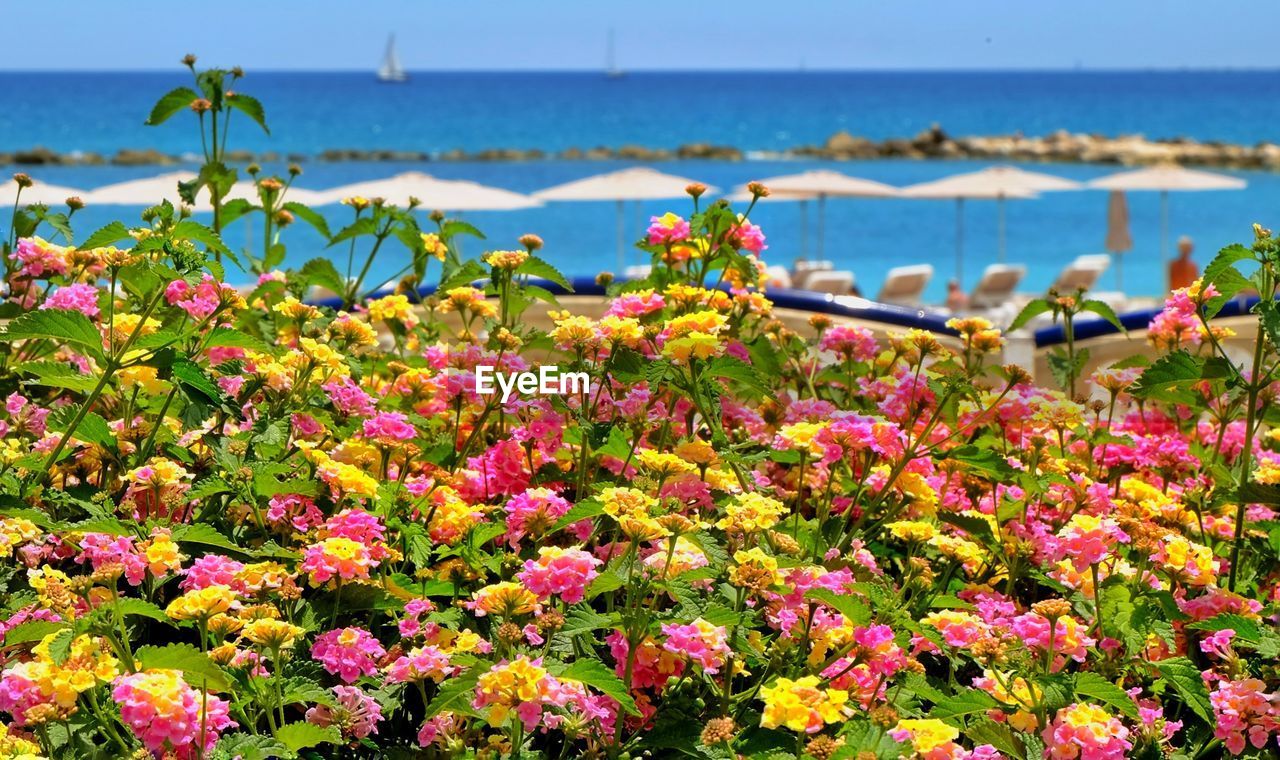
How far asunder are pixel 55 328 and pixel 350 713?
1.93 feet

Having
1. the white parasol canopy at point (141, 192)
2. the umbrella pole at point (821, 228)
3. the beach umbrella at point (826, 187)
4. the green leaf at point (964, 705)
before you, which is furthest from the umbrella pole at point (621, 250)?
the green leaf at point (964, 705)

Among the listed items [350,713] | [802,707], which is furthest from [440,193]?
[802,707]

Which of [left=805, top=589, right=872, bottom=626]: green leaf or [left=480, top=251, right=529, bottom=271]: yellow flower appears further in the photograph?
[left=480, top=251, right=529, bottom=271]: yellow flower

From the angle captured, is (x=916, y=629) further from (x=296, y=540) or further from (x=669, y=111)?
(x=669, y=111)

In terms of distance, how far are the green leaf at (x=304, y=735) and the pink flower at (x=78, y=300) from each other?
1.00 metres

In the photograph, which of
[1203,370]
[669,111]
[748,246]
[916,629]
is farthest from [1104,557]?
[669,111]

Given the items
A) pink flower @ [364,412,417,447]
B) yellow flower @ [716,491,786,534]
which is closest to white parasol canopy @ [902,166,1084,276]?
pink flower @ [364,412,417,447]

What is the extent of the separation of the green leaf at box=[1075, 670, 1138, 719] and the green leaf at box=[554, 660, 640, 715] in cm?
49

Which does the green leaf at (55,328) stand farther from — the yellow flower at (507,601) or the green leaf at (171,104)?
the green leaf at (171,104)

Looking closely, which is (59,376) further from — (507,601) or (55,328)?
(507,601)

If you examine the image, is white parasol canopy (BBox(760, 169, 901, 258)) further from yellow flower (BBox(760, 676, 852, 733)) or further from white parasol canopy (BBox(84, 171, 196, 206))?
yellow flower (BBox(760, 676, 852, 733))

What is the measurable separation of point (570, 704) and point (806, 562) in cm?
40

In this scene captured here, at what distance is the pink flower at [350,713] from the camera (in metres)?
1.39

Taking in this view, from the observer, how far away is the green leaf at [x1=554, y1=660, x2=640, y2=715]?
4.32ft
